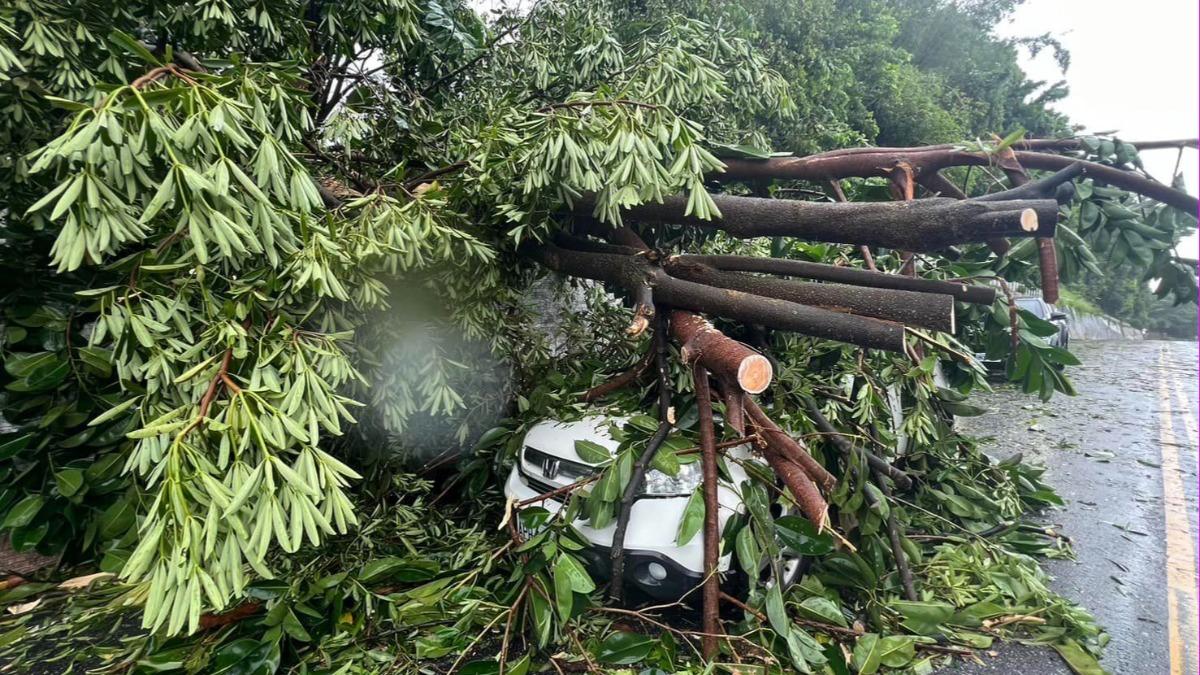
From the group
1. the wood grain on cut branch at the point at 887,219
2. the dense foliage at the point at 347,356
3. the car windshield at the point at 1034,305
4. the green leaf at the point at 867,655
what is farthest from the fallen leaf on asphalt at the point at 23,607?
the car windshield at the point at 1034,305

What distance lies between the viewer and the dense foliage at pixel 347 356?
1.70 m

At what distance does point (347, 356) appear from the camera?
9.47 ft

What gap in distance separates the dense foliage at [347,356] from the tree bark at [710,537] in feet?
0.41

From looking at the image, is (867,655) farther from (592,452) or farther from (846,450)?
(592,452)

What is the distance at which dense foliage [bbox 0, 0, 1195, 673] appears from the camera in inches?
67.0

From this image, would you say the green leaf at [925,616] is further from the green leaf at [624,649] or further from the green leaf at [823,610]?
the green leaf at [624,649]

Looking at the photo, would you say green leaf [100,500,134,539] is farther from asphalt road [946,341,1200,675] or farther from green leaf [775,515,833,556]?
asphalt road [946,341,1200,675]

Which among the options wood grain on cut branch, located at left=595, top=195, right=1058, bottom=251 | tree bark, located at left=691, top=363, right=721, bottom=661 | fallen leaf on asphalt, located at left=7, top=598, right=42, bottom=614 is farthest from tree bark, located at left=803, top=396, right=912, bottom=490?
fallen leaf on asphalt, located at left=7, top=598, right=42, bottom=614

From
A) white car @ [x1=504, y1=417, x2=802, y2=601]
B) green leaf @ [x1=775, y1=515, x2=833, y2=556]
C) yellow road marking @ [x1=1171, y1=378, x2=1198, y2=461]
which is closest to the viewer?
green leaf @ [x1=775, y1=515, x2=833, y2=556]

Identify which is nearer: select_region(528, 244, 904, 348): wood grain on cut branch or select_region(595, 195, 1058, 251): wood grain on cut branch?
select_region(595, 195, 1058, 251): wood grain on cut branch

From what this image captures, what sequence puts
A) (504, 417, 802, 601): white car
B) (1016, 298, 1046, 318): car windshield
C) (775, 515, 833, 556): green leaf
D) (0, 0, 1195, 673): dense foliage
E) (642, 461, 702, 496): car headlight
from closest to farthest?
1. (0, 0, 1195, 673): dense foliage
2. (775, 515, 833, 556): green leaf
3. (504, 417, 802, 601): white car
4. (642, 461, 702, 496): car headlight
5. (1016, 298, 1046, 318): car windshield

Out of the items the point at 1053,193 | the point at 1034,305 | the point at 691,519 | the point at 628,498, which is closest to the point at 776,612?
the point at 691,519

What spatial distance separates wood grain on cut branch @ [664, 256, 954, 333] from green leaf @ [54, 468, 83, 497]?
9.60ft

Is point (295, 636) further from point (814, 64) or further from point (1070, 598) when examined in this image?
point (814, 64)
